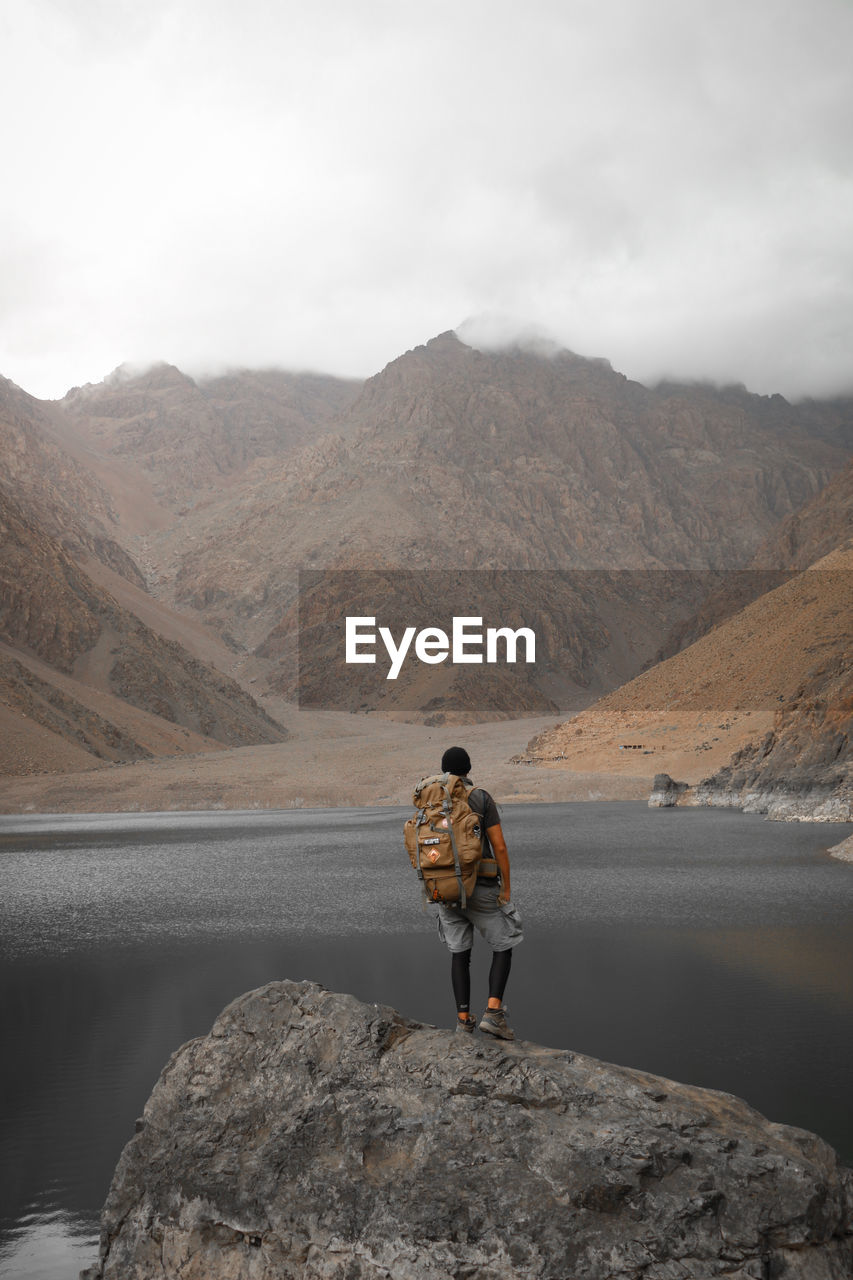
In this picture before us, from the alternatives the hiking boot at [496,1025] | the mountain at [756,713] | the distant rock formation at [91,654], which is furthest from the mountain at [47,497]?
the hiking boot at [496,1025]

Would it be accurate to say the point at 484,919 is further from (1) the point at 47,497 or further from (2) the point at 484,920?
(1) the point at 47,497

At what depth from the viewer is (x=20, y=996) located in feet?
51.3

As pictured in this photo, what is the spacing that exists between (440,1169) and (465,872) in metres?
1.86

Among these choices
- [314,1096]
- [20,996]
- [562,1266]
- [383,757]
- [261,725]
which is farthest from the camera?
[261,725]

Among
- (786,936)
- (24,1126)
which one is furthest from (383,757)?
(24,1126)

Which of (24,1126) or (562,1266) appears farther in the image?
(24,1126)

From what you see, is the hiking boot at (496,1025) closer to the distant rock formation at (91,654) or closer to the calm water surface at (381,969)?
the calm water surface at (381,969)

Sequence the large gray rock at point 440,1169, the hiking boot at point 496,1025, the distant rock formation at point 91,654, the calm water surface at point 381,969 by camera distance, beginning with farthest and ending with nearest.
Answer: the distant rock formation at point 91,654 < the calm water surface at point 381,969 < the hiking boot at point 496,1025 < the large gray rock at point 440,1169

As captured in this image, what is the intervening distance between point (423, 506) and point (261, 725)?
258ft

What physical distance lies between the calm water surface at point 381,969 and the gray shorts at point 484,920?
11.3 ft

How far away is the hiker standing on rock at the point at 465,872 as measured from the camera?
702cm

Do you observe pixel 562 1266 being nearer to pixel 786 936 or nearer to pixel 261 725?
pixel 786 936

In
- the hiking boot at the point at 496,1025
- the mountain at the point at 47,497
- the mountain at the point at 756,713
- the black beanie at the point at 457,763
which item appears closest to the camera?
the hiking boot at the point at 496,1025

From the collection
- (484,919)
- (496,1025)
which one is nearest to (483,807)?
(484,919)
